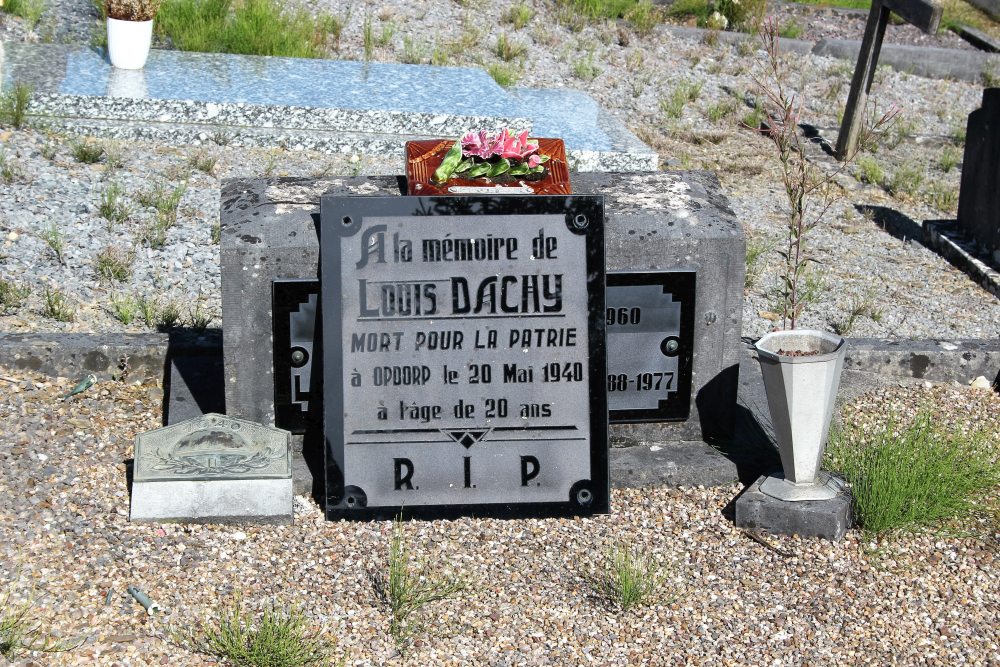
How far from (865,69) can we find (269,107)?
4381 mm

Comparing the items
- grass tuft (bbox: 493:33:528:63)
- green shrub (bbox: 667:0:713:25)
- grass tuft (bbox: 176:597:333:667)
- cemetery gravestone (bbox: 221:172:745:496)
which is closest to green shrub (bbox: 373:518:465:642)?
grass tuft (bbox: 176:597:333:667)

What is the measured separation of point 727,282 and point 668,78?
669cm

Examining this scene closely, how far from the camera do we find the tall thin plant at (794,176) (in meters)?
4.19

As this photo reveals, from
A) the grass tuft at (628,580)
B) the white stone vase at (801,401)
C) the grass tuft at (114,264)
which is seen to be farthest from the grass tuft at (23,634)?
the grass tuft at (114,264)

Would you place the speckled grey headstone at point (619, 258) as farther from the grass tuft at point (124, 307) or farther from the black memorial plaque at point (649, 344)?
the grass tuft at point (124, 307)

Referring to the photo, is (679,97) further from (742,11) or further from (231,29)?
(231,29)

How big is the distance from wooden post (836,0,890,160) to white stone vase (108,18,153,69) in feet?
16.5

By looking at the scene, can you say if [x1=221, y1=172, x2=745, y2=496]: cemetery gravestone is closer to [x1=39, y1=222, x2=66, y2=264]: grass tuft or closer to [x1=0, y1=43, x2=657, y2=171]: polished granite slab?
[x1=39, y1=222, x2=66, y2=264]: grass tuft

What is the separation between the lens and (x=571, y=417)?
4.18 m

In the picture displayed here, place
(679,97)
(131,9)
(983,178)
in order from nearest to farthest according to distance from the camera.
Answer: (983,178), (131,9), (679,97)

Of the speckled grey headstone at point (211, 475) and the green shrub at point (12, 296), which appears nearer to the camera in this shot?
the speckled grey headstone at point (211, 475)

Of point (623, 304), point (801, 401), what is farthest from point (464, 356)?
point (801, 401)

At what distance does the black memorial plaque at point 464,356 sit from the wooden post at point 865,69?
581 centimetres

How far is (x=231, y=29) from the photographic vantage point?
30.6 feet
